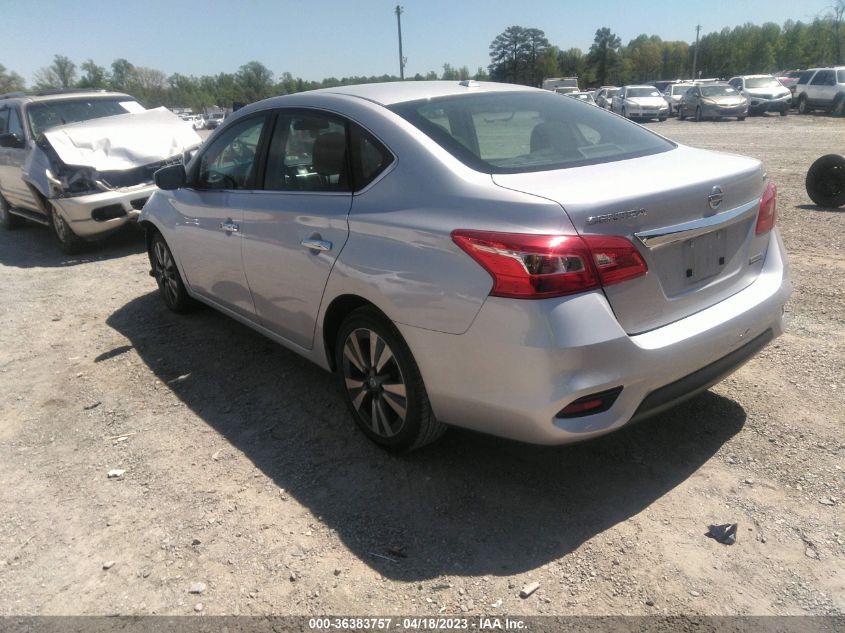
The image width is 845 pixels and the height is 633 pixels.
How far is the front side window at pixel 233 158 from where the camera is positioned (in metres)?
4.02

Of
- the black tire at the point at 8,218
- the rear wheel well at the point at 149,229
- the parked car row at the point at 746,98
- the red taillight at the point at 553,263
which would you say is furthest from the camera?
the parked car row at the point at 746,98

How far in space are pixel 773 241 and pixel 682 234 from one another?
909 millimetres

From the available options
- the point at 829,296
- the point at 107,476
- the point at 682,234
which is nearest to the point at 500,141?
the point at 682,234

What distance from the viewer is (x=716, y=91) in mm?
28062

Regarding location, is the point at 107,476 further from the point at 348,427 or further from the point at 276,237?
the point at 276,237

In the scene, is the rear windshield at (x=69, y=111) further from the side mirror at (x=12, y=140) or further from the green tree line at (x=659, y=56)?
the green tree line at (x=659, y=56)

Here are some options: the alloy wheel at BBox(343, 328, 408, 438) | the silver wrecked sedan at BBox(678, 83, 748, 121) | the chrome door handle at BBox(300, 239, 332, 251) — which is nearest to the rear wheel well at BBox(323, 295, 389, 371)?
the alloy wheel at BBox(343, 328, 408, 438)

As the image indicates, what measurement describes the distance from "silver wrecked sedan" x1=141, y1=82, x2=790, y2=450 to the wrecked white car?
4907mm

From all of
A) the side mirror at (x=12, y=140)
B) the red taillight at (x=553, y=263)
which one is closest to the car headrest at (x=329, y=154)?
the red taillight at (x=553, y=263)

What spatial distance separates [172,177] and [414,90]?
2.02m

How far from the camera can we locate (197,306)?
18.2ft

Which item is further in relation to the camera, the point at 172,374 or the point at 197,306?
the point at 197,306

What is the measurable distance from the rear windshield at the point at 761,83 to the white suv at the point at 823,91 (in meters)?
1.03

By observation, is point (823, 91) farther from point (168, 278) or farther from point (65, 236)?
point (168, 278)
